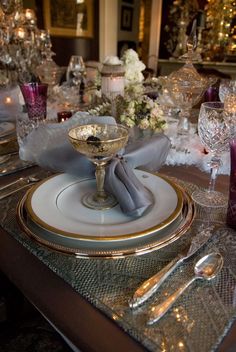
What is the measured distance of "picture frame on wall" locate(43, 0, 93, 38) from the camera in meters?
3.53

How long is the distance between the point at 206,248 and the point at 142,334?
213 millimetres

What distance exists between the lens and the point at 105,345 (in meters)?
0.36

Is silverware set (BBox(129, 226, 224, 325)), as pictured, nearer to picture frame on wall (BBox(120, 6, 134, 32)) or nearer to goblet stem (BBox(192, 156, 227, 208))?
goblet stem (BBox(192, 156, 227, 208))

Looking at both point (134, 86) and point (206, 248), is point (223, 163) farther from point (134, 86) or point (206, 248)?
point (134, 86)

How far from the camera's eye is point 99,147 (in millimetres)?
585

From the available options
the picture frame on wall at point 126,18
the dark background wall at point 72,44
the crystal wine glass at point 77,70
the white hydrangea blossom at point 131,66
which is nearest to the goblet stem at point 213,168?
the white hydrangea blossom at point 131,66

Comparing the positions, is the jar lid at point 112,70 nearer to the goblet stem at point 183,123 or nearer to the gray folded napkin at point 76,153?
the goblet stem at point 183,123

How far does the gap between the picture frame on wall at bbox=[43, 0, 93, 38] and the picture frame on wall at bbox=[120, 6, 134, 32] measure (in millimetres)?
902

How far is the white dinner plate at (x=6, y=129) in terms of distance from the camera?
0.98 meters

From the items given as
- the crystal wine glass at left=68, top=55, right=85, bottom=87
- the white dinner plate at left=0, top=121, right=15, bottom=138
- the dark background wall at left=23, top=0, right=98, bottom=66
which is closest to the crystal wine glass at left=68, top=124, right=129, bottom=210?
the white dinner plate at left=0, top=121, right=15, bottom=138

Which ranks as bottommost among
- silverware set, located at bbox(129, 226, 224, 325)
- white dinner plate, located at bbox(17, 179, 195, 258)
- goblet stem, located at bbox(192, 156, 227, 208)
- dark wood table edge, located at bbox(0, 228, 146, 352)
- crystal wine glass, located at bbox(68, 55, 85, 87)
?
dark wood table edge, located at bbox(0, 228, 146, 352)

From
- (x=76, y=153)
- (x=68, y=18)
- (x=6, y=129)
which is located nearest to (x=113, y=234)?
(x=76, y=153)

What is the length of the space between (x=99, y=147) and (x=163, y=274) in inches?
10.2

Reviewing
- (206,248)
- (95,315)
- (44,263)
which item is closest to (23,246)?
(44,263)
